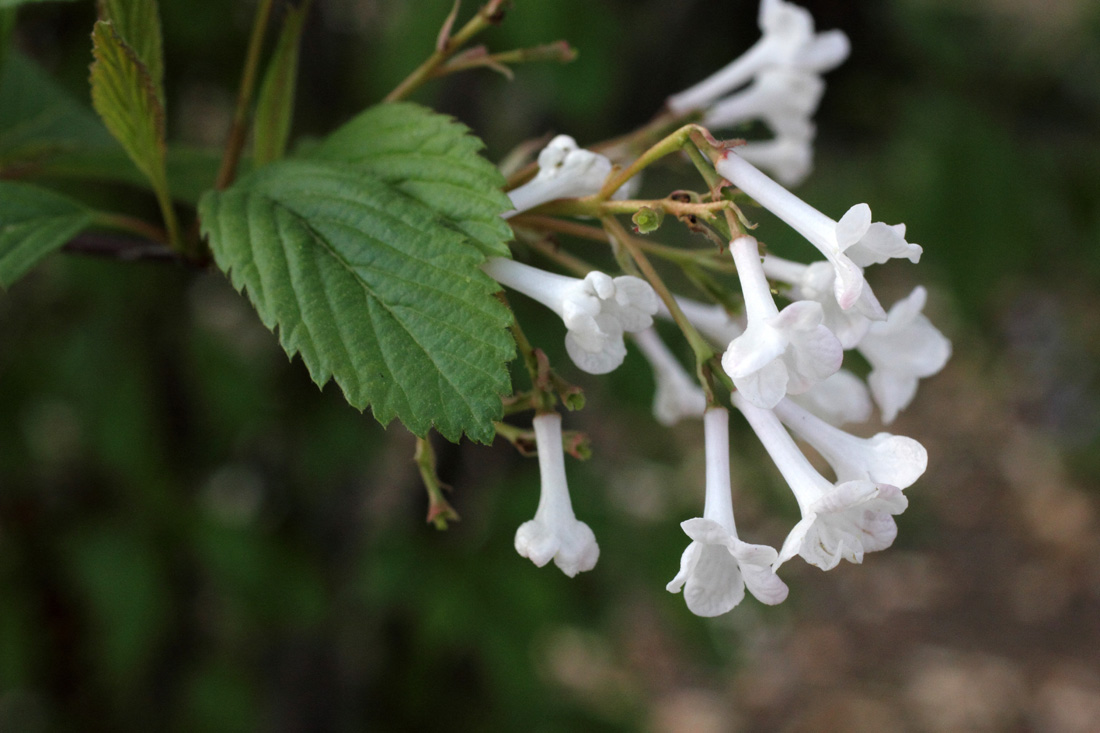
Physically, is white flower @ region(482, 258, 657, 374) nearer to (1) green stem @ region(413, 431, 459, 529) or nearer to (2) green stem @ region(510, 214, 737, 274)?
(2) green stem @ region(510, 214, 737, 274)

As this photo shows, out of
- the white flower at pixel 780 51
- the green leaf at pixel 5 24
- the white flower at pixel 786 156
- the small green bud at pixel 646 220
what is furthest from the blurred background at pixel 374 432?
the small green bud at pixel 646 220

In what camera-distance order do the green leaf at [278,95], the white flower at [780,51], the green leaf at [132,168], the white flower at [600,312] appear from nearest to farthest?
the white flower at [600,312] → the green leaf at [278,95] → the green leaf at [132,168] → the white flower at [780,51]

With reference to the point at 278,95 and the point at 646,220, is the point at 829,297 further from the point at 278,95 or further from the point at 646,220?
the point at 278,95

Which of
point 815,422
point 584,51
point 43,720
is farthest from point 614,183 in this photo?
point 43,720

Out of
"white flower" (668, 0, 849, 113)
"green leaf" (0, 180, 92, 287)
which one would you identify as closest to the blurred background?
"white flower" (668, 0, 849, 113)

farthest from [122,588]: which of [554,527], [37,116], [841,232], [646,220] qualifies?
[841,232]

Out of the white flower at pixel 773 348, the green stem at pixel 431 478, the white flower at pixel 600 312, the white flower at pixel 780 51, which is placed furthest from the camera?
the white flower at pixel 780 51

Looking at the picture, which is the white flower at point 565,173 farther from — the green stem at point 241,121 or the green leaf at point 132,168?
the green leaf at point 132,168

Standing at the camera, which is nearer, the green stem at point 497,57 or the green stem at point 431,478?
the green stem at point 431,478
